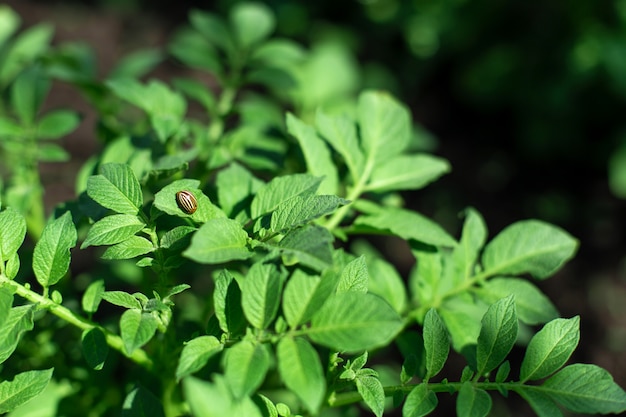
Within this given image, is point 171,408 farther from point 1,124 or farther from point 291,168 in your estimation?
point 1,124

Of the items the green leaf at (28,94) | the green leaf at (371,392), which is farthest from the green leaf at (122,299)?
the green leaf at (28,94)

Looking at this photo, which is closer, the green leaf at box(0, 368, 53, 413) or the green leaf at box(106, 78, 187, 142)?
the green leaf at box(0, 368, 53, 413)

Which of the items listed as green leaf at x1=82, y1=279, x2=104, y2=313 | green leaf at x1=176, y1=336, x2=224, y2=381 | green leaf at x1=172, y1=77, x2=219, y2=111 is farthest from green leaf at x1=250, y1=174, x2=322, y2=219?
green leaf at x1=172, y1=77, x2=219, y2=111

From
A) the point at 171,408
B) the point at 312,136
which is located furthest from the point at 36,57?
the point at 171,408

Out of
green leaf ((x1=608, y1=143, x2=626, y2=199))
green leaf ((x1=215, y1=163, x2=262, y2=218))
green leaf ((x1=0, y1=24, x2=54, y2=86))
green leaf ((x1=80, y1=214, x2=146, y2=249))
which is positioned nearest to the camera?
green leaf ((x1=80, y1=214, x2=146, y2=249))

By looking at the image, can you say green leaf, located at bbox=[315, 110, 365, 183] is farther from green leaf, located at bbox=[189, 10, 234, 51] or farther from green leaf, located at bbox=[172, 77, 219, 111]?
green leaf, located at bbox=[189, 10, 234, 51]
